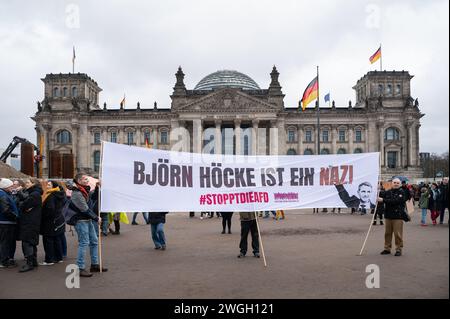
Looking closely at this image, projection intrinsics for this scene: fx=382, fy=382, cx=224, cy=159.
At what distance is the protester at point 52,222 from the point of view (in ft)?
31.0

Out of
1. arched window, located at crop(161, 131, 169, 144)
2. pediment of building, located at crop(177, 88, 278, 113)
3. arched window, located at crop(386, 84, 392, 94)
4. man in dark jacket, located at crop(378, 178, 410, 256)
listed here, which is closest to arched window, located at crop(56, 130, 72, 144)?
arched window, located at crop(161, 131, 169, 144)

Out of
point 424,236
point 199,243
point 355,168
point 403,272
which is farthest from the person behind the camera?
point 424,236

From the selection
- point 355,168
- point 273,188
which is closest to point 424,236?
point 355,168

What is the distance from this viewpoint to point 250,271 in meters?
8.48

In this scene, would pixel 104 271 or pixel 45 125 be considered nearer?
pixel 104 271

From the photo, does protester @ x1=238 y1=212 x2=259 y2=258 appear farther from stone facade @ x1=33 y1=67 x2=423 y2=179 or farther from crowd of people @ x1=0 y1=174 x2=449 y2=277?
stone facade @ x1=33 y1=67 x2=423 y2=179

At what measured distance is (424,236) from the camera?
1355 centimetres

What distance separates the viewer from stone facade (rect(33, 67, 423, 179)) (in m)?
66.3

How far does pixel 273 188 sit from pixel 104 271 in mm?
4496

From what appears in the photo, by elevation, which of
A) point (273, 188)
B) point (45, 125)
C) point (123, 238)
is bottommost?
point (123, 238)

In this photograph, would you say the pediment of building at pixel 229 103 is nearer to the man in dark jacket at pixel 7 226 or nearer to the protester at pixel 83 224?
the man in dark jacket at pixel 7 226

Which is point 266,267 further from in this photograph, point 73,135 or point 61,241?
point 73,135

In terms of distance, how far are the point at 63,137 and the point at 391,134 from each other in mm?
60043

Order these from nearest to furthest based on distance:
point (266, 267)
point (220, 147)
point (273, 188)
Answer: point (266, 267)
point (273, 188)
point (220, 147)
